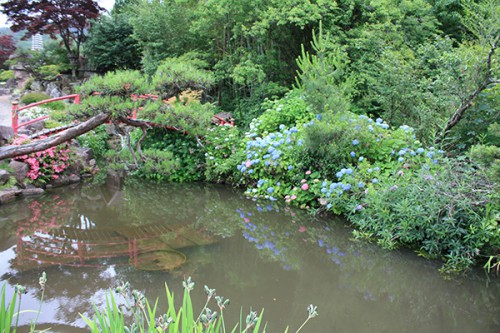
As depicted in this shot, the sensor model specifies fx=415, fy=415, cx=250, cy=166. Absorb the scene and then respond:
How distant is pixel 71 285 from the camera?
3.62 m

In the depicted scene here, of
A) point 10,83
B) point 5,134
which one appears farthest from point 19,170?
point 10,83

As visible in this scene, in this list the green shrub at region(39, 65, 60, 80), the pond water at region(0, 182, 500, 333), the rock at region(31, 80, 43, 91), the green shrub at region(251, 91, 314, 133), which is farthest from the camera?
the rock at region(31, 80, 43, 91)

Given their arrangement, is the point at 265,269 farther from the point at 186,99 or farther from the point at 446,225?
the point at 186,99

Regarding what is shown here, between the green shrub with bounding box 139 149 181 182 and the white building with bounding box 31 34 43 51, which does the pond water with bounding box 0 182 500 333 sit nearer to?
the green shrub with bounding box 139 149 181 182

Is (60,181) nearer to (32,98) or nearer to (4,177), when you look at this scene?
(4,177)

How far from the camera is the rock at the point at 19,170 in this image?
265 inches

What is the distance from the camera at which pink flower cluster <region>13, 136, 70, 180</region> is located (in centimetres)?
698

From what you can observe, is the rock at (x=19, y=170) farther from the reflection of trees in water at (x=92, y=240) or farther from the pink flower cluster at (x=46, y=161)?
the reflection of trees in water at (x=92, y=240)

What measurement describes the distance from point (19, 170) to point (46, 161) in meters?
0.55

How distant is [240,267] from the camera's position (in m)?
4.12

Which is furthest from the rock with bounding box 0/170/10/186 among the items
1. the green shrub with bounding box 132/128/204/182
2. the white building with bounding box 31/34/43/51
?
the white building with bounding box 31/34/43/51

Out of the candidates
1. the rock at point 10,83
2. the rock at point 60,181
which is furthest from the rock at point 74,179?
the rock at point 10,83

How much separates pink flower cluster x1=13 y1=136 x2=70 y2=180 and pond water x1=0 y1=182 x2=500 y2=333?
1043 mm

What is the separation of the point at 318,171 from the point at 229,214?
142 cm
